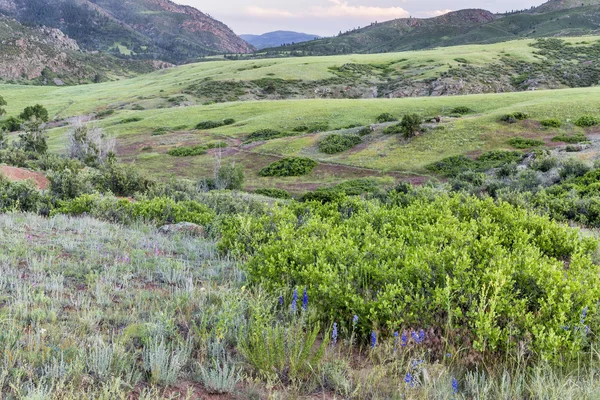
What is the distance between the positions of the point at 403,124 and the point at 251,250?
33484 millimetres

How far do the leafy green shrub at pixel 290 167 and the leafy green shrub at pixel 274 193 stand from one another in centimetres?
493

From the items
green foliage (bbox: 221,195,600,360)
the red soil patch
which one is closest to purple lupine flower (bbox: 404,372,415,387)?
green foliage (bbox: 221,195,600,360)

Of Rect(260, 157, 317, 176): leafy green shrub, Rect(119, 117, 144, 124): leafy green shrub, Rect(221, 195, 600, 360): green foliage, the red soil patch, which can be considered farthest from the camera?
Rect(119, 117, 144, 124): leafy green shrub

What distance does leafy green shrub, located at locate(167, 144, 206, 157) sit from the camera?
41.6 meters

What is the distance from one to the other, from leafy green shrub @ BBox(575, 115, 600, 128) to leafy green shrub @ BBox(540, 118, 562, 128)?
4.49ft

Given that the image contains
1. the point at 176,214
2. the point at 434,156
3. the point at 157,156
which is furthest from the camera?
the point at 157,156

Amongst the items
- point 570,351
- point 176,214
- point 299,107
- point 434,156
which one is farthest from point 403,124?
point 570,351

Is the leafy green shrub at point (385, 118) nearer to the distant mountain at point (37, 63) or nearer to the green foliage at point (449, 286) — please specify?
the green foliage at point (449, 286)

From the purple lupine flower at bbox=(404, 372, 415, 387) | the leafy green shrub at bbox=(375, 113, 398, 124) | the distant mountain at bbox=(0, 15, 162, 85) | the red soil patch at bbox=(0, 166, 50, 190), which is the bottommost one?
the red soil patch at bbox=(0, 166, 50, 190)

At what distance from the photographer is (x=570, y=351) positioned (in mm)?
3449

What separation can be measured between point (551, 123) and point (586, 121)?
109 inches

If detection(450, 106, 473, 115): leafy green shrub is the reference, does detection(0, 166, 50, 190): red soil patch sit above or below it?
below

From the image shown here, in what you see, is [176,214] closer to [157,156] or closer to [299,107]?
[157,156]

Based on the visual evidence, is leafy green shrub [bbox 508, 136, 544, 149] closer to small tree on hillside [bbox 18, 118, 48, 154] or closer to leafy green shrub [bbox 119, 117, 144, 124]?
small tree on hillside [bbox 18, 118, 48, 154]
